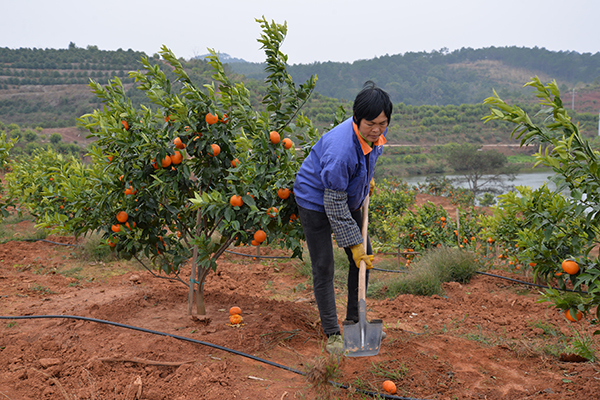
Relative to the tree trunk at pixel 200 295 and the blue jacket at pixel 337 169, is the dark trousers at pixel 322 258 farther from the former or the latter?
the tree trunk at pixel 200 295

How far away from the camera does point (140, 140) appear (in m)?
2.86

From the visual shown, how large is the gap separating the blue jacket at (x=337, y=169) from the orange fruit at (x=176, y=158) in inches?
35.9

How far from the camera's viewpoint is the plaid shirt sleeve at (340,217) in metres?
2.36

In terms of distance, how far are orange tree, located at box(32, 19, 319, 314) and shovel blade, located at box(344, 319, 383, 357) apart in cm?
73

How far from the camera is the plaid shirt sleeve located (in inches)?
92.9

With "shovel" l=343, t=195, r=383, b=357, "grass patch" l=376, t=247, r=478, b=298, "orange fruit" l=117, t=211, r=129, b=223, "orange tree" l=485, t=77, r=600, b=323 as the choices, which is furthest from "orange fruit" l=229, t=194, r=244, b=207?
"grass patch" l=376, t=247, r=478, b=298

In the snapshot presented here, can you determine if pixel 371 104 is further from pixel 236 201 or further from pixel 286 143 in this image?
pixel 236 201

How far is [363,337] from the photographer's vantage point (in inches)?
96.0

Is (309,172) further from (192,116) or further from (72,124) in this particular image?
(72,124)

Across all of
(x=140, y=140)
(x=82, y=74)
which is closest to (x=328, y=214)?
(x=140, y=140)

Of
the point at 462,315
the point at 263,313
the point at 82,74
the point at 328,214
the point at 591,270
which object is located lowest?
the point at 462,315

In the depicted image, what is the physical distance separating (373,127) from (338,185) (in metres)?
0.41

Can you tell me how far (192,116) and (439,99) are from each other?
64283 mm

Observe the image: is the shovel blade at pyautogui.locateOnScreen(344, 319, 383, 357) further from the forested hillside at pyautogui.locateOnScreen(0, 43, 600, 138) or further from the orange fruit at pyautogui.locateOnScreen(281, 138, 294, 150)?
the forested hillside at pyautogui.locateOnScreen(0, 43, 600, 138)
